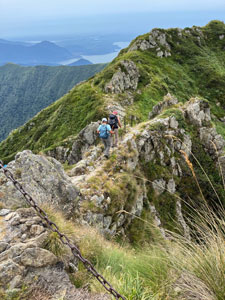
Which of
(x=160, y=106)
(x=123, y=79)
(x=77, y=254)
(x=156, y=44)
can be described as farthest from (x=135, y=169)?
(x=156, y=44)

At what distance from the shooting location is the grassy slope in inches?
2015

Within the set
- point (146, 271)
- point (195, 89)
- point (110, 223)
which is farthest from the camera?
point (195, 89)

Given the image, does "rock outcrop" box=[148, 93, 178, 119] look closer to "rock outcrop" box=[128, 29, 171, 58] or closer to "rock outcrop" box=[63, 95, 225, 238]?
"rock outcrop" box=[63, 95, 225, 238]

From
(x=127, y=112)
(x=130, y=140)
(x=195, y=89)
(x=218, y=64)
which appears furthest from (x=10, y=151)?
(x=218, y=64)

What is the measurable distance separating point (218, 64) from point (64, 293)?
79.7m

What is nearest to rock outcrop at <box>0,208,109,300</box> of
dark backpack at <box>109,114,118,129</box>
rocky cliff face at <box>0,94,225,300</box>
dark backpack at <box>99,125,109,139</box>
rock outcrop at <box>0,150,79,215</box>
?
rocky cliff face at <box>0,94,225,300</box>

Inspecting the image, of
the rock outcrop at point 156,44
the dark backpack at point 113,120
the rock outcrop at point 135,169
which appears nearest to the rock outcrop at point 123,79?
the rock outcrop at point 156,44

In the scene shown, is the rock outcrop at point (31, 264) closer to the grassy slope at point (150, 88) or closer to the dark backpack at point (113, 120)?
the dark backpack at point (113, 120)

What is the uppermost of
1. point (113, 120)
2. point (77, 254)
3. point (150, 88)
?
point (150, 88)

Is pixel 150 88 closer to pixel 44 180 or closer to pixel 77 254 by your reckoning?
pixel 44 180

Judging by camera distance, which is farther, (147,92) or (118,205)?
(147,92)

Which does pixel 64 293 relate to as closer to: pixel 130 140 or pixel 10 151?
pixel 130 140

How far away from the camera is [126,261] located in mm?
5035

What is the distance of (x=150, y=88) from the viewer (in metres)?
53.8
